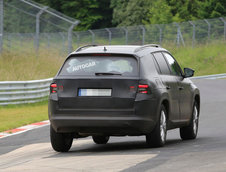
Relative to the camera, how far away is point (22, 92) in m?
22.5

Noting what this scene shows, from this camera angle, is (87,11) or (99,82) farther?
(87,11)

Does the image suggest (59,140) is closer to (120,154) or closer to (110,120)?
(110,120)

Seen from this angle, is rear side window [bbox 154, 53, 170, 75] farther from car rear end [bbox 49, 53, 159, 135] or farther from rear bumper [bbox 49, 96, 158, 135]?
rear bumper [bbox 49, 96, 158, 135]

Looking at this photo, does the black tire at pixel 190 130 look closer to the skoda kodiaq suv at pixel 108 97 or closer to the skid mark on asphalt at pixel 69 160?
the skoda kodiaq suv at pixel 108 97

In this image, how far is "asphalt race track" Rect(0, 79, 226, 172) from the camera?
876 cm

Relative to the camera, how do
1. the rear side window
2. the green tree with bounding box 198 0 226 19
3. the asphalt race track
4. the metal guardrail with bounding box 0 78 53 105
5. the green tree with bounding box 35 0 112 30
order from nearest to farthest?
the asphalt race track, the rear side window, the metal guardrail with bounding box 0 78 53 105, the green tree with bounding box 198 0 226 19, the green tree with bounding box 35 0 112 30

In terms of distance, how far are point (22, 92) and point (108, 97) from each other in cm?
1224

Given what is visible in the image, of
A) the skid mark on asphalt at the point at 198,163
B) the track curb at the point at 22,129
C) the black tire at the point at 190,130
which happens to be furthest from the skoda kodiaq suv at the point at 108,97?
the track curb at the point at 22,129

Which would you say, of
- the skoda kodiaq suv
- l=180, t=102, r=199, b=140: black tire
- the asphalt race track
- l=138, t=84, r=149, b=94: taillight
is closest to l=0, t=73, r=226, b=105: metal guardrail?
the asphalt race track

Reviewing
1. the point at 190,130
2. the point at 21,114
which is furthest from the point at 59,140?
the point at 21,114

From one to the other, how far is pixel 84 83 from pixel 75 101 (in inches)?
11.6

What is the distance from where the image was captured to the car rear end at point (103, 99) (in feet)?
34.5

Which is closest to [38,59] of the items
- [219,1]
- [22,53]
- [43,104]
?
[22,53]

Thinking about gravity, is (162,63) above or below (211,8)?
above
